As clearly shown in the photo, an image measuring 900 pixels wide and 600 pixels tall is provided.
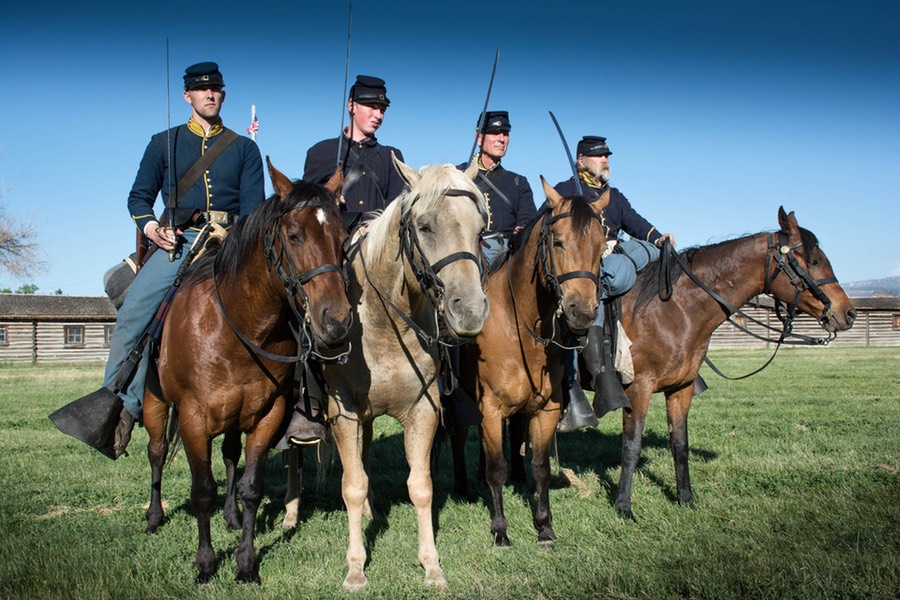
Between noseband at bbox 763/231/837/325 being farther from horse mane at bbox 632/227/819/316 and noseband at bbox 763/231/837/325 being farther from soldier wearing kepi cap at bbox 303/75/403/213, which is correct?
soldier wearing kepi cap at bbox 303/75/403/213

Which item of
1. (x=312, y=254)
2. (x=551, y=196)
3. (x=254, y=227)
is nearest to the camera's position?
(x=312, y=254)

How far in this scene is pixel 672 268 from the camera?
25.6 feet

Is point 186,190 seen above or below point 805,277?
above

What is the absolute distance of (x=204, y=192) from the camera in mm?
6387

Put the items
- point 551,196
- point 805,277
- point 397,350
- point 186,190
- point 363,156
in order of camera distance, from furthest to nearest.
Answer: point 805,277 < point 363,156 < point 186,190 < point 551,196 < point 397,350

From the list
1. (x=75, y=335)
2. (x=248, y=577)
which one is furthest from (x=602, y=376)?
(x=75, y=335)

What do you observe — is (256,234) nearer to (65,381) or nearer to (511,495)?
(511,495)

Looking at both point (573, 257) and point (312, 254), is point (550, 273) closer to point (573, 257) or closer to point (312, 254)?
point (573, 257)

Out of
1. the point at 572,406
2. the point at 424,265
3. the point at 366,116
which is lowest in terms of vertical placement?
the point at 572,406

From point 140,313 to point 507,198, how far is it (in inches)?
159

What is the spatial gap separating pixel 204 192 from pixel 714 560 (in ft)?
16.9

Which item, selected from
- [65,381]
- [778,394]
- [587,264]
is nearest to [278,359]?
[587,264]

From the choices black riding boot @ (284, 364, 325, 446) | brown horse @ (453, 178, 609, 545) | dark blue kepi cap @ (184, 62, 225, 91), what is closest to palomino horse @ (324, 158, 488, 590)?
black riding boot @ (284, 364, 325, 446)

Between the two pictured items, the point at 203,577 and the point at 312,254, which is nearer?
the point at 312,254
